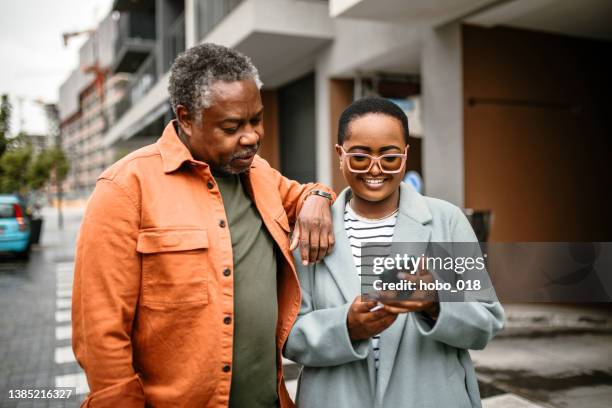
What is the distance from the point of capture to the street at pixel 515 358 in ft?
14.3

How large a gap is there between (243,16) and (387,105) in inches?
321

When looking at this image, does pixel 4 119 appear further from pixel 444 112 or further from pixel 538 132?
pixel 538 132

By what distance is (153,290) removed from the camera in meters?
1.73

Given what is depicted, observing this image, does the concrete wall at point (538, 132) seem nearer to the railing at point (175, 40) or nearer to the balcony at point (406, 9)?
the balcony at point (406, 9)

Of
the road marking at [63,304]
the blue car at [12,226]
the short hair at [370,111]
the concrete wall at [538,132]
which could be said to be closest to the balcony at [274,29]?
the concrete wall at [538,132]

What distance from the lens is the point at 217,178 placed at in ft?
6.49

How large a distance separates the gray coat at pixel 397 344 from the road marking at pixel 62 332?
5.78 meters

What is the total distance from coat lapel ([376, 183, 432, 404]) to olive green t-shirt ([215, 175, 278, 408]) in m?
0.41

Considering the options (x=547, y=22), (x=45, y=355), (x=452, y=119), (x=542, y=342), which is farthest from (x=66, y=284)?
(x=547, y=22)

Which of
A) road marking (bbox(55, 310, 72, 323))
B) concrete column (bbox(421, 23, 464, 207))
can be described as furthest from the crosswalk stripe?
concrete column (bbox(421, 23, 464, 207))

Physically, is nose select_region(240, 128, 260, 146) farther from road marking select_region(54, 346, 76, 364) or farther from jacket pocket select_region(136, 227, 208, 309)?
road marking select_region(54, 346, 76, 364)

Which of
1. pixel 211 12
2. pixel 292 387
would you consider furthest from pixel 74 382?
pixel 211 12

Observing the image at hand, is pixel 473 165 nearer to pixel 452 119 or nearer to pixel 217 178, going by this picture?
pixel 452 119

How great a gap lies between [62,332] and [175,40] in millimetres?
11250
